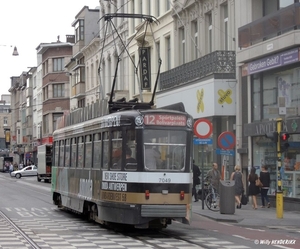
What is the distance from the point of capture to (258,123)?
2831 cm

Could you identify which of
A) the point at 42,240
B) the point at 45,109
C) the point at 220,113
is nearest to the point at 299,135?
the point at 220,113

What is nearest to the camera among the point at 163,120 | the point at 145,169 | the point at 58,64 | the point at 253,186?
the point at 145,169

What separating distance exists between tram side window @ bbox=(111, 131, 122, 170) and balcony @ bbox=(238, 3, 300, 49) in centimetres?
963

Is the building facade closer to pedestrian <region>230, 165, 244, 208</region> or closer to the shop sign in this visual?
the shop sign

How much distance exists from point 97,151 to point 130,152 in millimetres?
2129

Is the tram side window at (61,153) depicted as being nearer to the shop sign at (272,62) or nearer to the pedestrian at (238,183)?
the pedestrian at (238,183)

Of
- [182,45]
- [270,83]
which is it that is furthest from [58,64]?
[270,83]

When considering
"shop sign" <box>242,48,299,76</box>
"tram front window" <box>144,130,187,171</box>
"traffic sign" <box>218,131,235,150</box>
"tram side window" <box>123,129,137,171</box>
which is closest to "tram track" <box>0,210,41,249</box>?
"tram side window" <box>123,129,137,171</box>

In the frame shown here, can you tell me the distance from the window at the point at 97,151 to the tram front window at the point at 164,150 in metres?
2.05

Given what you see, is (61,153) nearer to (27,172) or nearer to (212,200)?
(212,200)

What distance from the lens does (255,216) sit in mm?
23781

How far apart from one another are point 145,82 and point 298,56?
18.4 meters

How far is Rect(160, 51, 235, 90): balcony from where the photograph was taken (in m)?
31.2

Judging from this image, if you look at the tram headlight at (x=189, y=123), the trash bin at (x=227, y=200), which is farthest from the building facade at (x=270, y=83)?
the tram headlight at (x=189, y=123)
